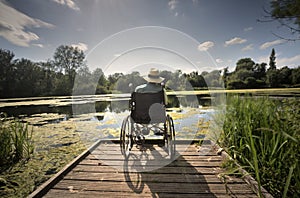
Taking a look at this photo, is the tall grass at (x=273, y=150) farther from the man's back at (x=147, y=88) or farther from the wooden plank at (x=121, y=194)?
the man's back at (x=147, y=88)

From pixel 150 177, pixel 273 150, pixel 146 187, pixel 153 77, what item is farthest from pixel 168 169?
pixel 153 77

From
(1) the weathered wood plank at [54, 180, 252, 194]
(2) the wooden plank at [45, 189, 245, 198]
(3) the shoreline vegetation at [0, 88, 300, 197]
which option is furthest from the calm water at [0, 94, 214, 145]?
(2) the wooden plank at [45, 189, 245, 198]

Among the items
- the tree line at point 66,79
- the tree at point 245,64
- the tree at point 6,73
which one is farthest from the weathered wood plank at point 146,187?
the tree at point 245,64

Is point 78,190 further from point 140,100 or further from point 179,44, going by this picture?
point 179,44

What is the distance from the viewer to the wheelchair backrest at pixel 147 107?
6.68ft

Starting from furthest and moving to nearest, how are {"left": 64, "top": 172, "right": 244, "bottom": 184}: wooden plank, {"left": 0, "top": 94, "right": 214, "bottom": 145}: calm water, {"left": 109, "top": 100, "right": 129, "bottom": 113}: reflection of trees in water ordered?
{"left": 109, "top": 100, "right": 129, "bottom": 113}: reflection of trees in water → {"left": 0, "top": 94, "right": 214, "bottom": 145}: calm water → {"left": 64, "top": 172, "right": 244, "bottom": 184}: wooden plank

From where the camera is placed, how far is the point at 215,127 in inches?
108

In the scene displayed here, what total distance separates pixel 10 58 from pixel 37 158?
20.2 meters

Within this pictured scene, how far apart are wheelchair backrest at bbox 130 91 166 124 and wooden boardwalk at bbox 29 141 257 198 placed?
0.45m

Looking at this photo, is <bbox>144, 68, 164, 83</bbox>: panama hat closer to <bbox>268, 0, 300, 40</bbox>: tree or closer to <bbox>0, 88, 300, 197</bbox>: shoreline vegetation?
<bbox>0, 88, 300, 197</bbox>: shoreline vegetation

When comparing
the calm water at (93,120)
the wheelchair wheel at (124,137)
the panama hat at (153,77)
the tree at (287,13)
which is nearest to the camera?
the wheelchair wheel at (124,137)

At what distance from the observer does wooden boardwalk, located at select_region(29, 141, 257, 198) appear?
4.27ft

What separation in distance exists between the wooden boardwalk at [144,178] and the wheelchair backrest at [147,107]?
1.48 ft

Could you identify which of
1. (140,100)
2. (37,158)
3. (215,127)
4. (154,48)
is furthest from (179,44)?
(37,158)
